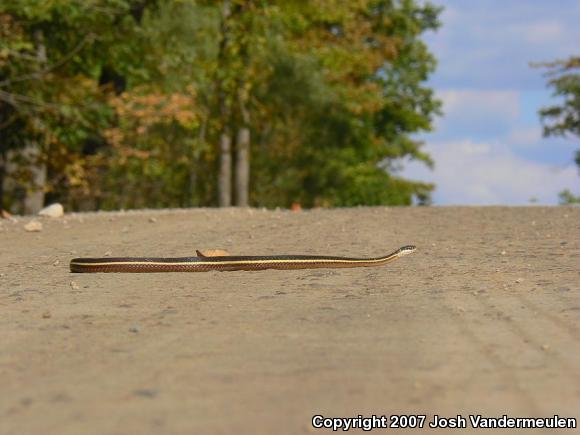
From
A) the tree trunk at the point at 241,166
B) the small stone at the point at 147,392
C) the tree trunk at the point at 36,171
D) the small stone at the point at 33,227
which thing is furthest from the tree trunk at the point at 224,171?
the small stone at the point at 147,392

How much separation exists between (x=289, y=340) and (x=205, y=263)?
13.1 feet

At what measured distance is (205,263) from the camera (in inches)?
372

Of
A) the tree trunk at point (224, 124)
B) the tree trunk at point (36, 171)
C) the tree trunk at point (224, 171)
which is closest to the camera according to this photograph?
the tree trunk at point (36, 171)

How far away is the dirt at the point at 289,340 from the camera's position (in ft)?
13.2

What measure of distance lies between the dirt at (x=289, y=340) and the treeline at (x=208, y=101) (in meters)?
13.4

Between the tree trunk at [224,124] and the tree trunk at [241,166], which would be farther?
the tree trunk at [241,166]

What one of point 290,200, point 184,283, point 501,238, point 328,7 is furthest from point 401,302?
point 290,200

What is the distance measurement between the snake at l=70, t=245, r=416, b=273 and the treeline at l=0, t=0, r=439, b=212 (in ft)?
43.0

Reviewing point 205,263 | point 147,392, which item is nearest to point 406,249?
point 205,263

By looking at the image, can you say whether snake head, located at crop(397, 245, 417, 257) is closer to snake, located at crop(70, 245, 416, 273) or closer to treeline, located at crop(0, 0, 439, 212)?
snake, located at crop(70, 245, 416, 273)

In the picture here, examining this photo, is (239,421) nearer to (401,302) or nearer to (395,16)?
(401,302)

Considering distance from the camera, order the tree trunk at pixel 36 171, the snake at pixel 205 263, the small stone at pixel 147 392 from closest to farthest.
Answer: the small stone at pixel 147 392, the snake at pixel 205 263, the tree trunk at pixel 36 171

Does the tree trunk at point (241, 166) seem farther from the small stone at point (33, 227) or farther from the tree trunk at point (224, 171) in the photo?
the small stone at point (33, 227)

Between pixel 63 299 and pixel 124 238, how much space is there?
5496mm
